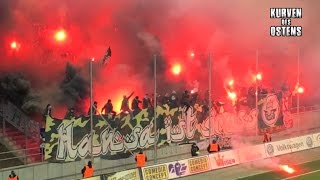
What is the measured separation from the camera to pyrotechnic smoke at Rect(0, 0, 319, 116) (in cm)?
2397

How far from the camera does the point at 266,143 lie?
22.3 m

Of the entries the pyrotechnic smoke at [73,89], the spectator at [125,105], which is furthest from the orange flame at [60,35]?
the spectator at [125,105]

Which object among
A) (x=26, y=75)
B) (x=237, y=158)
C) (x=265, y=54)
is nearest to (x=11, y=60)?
(x=26, y=75)

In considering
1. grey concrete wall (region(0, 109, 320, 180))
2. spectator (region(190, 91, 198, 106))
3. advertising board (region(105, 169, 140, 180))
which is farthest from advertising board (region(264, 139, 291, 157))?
advertising board (region(105, 169, 140, 180))

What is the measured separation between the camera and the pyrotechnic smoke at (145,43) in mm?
23969

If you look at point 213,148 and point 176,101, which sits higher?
point 176,101

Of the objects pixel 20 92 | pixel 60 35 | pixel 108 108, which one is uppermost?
pixel 60 35

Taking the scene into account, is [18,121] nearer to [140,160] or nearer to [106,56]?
[140,160]

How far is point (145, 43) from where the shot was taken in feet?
91.4

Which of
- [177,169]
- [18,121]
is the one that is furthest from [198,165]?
[18,121]

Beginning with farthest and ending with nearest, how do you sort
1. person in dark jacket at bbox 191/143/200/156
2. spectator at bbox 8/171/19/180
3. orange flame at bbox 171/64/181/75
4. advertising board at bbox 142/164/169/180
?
orange flame at bbox 171/64/181/75, person in dark jacket at bbox 191/143/200/156, advertising board at bbox 142/164/169/180, spectator at bbox 8/171/19/180

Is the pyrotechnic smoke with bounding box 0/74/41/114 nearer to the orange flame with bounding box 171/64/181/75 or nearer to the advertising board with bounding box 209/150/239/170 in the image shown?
the advertising board with bounding box 209/150/239/170

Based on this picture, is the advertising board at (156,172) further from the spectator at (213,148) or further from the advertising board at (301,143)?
the advertising board at (301,143)

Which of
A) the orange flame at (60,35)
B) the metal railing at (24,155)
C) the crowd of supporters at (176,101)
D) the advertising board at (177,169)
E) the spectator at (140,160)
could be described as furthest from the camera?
the orange flame at (60,35)
